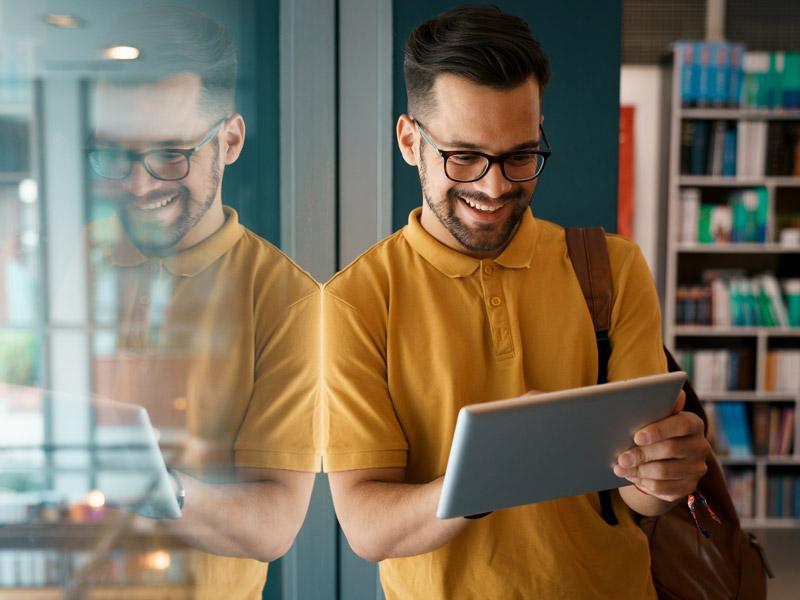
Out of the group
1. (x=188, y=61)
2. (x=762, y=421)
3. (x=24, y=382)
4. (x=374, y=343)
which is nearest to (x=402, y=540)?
(x=374, y=343)

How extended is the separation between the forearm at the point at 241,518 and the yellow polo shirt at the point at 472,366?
10cm

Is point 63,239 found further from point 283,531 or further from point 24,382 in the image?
point 283,531

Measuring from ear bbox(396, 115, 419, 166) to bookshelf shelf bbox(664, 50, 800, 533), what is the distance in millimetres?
3604

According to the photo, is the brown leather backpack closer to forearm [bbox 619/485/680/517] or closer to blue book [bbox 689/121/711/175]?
forearm [bbox 619/485/680/517]

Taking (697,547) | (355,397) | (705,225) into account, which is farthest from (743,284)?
(355,397)

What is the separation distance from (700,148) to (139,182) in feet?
14.0

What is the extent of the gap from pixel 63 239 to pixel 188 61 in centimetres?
29

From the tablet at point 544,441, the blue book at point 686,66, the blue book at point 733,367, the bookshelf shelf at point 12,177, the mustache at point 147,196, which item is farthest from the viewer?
the blue book at point 733,367

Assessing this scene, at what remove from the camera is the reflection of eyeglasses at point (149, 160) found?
779mm

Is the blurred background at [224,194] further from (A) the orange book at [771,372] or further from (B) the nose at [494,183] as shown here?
(A) the orange book at [771,372]

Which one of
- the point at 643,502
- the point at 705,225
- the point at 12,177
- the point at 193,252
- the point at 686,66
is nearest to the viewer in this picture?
the point at 12,177

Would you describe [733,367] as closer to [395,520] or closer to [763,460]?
[763,460]

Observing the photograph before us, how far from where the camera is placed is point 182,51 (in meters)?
0.89

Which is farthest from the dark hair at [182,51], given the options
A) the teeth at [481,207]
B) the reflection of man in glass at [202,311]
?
the teeth at [481,207]
